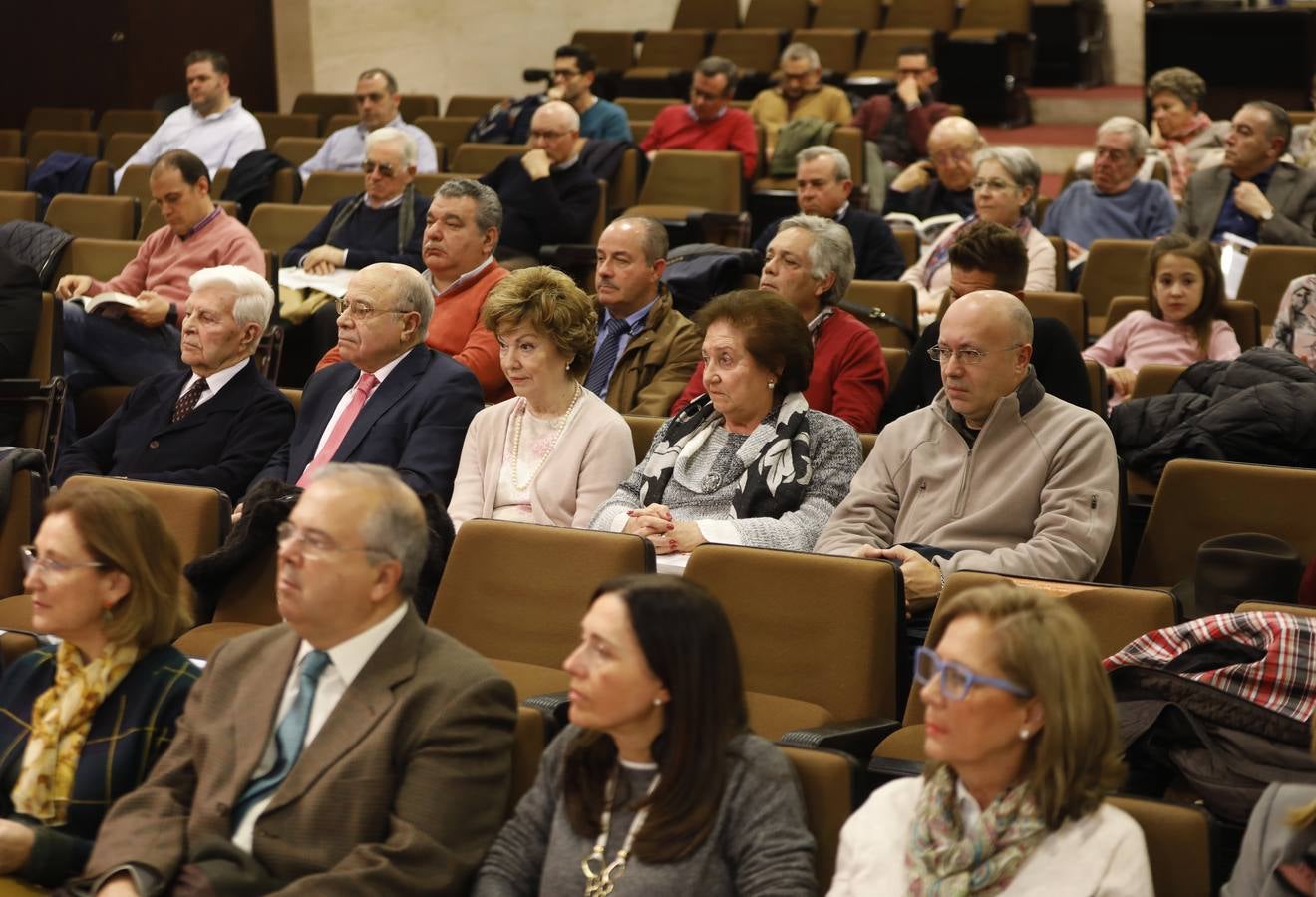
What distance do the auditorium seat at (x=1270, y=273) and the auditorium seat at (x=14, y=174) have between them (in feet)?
18.5

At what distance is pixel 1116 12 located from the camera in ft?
35.4

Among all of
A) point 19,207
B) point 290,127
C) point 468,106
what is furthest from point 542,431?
point 468,106

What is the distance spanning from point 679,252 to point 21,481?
2.24 meters

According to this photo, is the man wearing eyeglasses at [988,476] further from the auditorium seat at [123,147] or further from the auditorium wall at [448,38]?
the auditorium wall at [448,38]

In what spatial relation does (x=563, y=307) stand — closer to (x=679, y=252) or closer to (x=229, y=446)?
(x=229, y=446)

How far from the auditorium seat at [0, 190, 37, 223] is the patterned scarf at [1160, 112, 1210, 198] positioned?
4.71 metres

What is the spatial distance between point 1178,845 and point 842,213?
388cm

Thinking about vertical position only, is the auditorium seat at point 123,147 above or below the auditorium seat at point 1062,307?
above

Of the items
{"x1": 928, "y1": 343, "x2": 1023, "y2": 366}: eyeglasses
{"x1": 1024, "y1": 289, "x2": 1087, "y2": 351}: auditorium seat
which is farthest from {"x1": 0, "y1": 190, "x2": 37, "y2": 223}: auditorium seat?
{"x1": 928, "y1": 343, "x2": 1023, "y2": 366}: eyeglasses

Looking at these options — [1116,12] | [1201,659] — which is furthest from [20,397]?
[1116,12]

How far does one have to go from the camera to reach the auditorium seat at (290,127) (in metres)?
9.14

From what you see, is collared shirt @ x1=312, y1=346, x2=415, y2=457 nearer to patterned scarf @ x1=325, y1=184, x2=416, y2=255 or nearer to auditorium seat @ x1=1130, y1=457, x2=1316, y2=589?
auditorium seat @ x1=1130, y1=457, x2=1316, y2=589

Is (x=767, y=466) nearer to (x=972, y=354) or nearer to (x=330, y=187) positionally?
(x=972, y=354)

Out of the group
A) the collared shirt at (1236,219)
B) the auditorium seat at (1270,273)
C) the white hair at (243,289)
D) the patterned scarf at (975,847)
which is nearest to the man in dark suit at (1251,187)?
the collared shirt at (1236,219)
